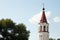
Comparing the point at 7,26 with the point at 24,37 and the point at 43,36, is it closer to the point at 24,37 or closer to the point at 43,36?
the point at 24,37

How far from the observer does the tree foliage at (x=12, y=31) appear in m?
80.5

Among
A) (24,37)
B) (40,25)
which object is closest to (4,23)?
(24,37)

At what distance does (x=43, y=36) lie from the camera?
3543 inches

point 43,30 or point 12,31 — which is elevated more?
point 43,30

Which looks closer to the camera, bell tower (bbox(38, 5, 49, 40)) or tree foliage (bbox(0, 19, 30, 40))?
tree foliage (bbox(0, 19, 30, 40))

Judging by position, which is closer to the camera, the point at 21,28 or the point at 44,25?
the point at 21,28

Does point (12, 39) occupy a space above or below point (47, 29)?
below

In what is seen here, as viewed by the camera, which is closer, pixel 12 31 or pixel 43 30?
pixel 12 31

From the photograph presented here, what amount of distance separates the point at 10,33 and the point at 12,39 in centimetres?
157

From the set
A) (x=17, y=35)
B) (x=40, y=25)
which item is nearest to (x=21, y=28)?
(x=17, y=35)

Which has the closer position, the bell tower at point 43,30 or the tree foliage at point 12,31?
the tree foliage at point 12,31

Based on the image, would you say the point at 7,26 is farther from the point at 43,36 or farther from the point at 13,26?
the point at 43,36

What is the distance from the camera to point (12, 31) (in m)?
81.9

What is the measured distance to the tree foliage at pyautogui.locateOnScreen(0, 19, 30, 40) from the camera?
80.5 m
